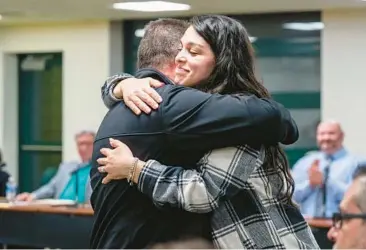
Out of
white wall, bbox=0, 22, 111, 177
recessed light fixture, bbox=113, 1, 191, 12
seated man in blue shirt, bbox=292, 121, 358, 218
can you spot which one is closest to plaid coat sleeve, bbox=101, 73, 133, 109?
seated man in blue shirt, bbox=292, 121, 358, 218

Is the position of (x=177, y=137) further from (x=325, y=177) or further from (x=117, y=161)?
(x=325, y=177)

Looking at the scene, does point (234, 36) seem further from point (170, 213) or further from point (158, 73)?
point (170, 213)

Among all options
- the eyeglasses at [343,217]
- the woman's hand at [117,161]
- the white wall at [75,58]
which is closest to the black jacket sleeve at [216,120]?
the woman's hand at [117,161]

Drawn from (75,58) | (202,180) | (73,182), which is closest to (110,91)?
(202,180)

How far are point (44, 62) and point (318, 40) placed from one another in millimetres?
2766

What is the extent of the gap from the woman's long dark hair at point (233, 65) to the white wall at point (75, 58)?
260 inches

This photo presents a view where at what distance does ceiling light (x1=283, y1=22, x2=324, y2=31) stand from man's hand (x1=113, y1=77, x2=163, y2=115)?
5804 millimetres

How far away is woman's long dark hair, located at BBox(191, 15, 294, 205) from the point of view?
6.36 feet

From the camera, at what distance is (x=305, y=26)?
7852 millimetres

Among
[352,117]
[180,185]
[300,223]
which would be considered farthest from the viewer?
[352,117]

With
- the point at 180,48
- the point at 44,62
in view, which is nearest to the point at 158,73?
the point at 180,48

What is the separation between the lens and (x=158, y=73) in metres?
2.07

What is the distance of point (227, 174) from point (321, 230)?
3.35 meters

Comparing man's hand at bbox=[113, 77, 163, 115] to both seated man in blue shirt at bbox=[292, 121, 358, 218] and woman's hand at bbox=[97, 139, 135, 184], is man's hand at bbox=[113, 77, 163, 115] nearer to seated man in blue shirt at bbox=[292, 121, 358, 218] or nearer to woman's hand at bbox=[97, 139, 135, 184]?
woman's hand at bbox=[97, 139, 135, 184]
